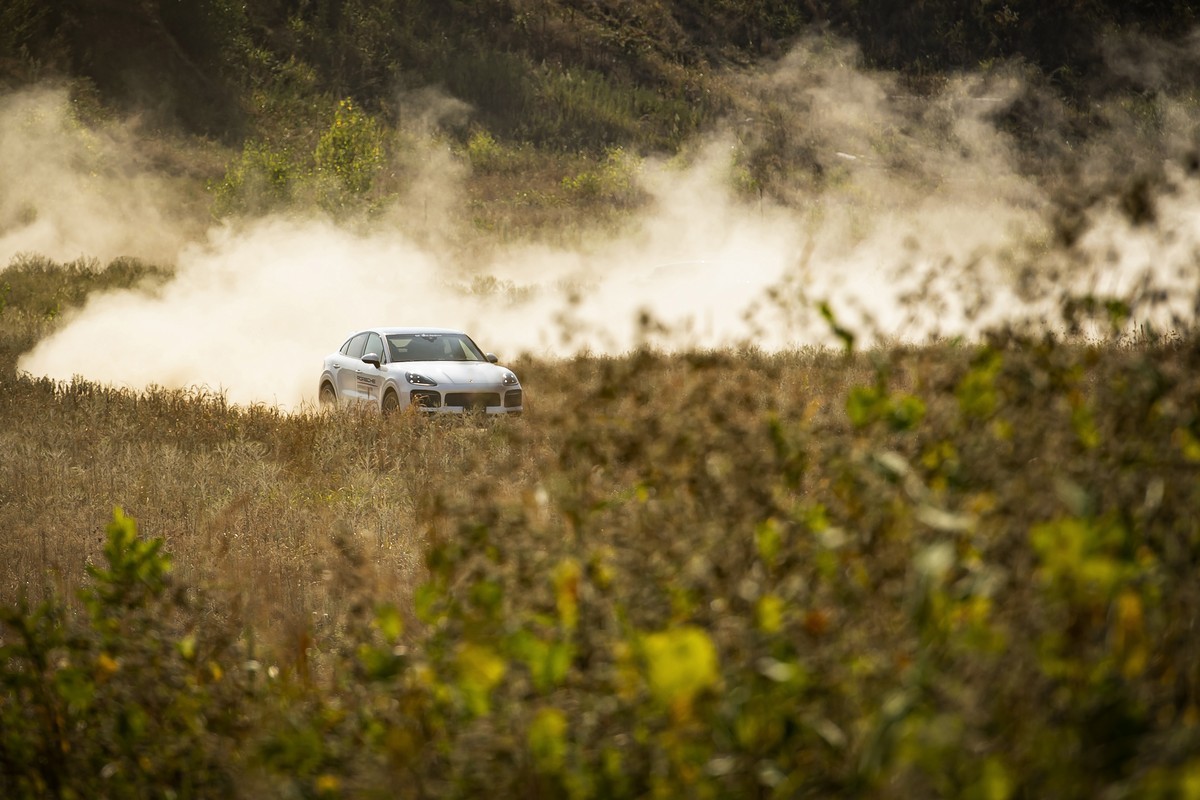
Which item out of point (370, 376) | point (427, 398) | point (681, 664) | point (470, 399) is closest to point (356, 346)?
point (370, 376)

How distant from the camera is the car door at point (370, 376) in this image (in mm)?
14234

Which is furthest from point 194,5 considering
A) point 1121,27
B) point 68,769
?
point 68,769

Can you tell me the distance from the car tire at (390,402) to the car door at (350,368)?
620 mm

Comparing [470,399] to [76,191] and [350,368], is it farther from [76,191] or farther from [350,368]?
[76,191]

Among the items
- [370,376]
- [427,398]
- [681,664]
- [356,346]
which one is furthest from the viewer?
[356,346]

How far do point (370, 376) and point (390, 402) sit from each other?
0.63 meters

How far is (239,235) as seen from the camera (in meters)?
35.4

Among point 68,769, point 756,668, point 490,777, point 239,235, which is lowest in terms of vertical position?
point 68,769

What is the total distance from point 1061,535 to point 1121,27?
82545 mm

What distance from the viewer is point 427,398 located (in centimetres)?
1364

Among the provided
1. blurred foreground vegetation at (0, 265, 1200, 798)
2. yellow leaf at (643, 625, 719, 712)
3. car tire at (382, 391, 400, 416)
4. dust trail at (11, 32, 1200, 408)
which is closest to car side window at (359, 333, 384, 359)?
car tire at (382, 391, 400, 416)

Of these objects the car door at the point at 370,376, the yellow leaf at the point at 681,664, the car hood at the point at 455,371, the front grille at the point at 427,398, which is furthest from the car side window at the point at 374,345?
the yellow leaf at the point at 681,664

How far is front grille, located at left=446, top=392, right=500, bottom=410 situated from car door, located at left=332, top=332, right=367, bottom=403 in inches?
57.9

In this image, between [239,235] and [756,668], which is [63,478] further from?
[239,235]
